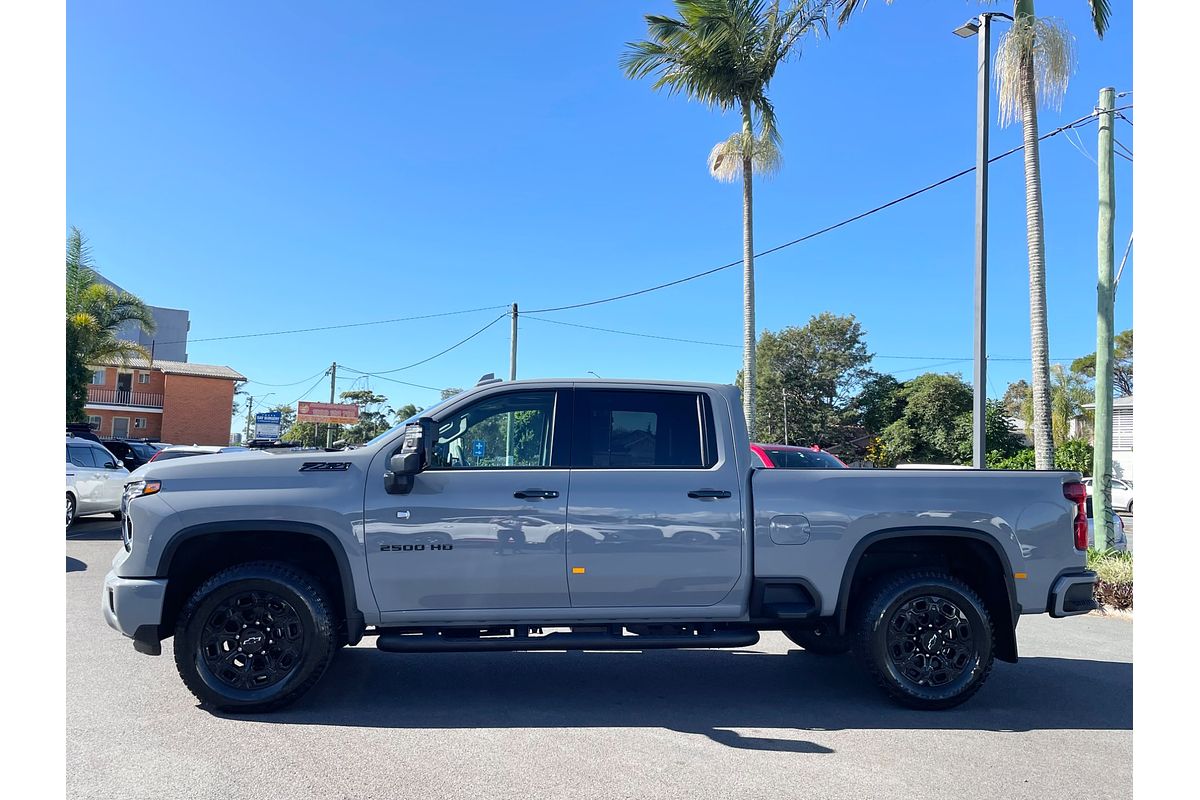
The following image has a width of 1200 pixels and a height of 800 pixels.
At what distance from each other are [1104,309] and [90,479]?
55.2 feet

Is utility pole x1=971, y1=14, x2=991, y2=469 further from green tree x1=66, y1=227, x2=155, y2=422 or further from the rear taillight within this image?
green tree x1=66, y1=227, x2=155, y2=422

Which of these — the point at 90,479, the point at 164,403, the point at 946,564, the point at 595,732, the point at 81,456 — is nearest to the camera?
the point at 595,732

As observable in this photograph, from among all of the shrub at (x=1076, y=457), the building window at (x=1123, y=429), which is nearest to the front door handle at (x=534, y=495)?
the shrub at (x=1076, y=457)

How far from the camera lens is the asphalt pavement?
153 inches

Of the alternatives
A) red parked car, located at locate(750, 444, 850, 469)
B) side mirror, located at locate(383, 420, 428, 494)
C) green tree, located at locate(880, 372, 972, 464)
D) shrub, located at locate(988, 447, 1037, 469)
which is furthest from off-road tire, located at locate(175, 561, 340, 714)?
green tree, located at locate(880, 372, 972, 464)

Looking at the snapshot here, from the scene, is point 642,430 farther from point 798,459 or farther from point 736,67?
point 736,67

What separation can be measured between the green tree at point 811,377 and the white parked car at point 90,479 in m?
40.2

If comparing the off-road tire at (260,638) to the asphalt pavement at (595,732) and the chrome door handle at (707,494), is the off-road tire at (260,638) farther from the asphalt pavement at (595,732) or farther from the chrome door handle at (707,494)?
the chrome door handle at (707,494)

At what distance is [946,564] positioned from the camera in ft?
18.1

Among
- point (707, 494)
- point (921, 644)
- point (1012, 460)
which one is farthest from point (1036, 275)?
point (1012, 460)

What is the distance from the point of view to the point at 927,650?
515cm
